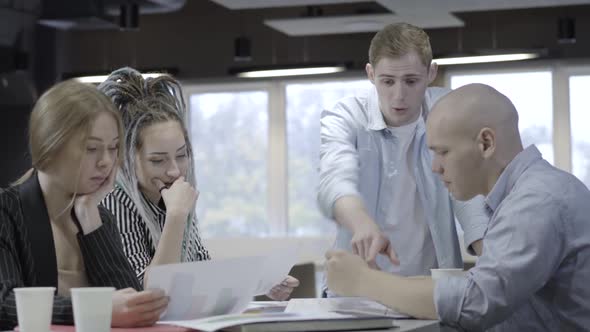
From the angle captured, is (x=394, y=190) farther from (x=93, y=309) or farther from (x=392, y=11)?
(x=392, y=11)

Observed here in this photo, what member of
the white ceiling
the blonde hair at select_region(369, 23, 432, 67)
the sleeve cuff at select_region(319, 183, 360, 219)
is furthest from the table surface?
the white ceiling

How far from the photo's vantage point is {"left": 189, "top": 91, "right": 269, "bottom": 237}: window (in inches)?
457

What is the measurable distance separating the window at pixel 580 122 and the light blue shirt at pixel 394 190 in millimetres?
7625

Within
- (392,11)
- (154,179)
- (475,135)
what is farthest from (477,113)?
(392,11)

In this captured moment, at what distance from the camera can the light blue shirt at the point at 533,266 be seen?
2.14m

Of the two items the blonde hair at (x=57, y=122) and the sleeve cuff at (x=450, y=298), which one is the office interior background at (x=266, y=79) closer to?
the blonde hair at (x=57, y=122)

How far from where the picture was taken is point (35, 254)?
2273mm

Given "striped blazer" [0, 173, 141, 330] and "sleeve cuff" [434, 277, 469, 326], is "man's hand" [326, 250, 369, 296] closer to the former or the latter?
"sleeve cuff" [434, 277, 469, 326]

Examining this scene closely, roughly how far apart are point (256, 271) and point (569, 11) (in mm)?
8960

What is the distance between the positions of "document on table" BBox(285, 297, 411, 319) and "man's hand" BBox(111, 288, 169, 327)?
1.15ft

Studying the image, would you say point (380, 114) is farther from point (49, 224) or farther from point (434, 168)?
point (49, 224)

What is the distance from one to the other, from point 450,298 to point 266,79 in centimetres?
928

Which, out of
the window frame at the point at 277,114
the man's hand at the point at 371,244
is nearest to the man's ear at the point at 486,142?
the man's hand at the point at 371,244

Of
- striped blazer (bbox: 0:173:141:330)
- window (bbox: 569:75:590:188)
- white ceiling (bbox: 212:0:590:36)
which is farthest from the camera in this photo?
window (bbox: 569:75:590:188)
